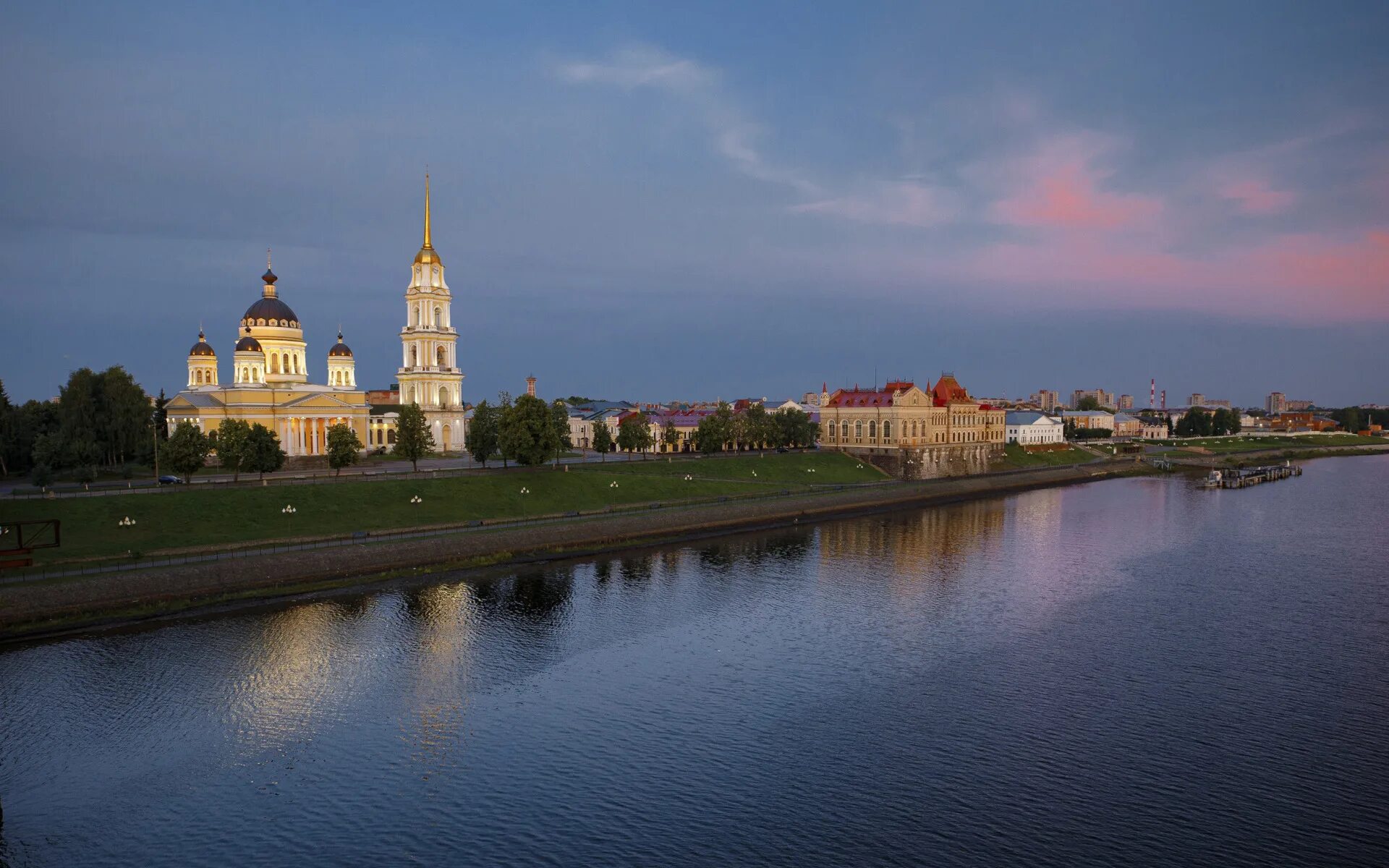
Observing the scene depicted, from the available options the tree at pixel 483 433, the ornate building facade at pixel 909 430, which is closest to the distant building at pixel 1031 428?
the ornate building facade at pixel 909 430

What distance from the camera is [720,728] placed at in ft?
91.0

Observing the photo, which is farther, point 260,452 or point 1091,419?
point 1091,419

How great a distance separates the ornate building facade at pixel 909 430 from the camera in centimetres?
10650

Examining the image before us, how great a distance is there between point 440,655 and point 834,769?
17.3 meters

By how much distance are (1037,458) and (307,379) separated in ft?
328

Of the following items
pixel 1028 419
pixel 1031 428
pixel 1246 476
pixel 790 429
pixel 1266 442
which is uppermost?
pixel 1028 419

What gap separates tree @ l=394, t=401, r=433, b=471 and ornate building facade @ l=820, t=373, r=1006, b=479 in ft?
185

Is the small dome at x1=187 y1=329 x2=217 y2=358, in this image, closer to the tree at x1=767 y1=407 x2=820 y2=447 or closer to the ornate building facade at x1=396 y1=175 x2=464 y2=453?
the ornate building facade at x1=396 y1=175 x2=464 y2=453

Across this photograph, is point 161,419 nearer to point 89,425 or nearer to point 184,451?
point 89,425

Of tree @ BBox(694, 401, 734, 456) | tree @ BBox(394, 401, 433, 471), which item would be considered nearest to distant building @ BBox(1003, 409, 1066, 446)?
tree @ BBox(694, 401, 734, 456)


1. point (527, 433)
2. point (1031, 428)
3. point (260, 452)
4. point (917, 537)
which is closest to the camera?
point (260, 452)

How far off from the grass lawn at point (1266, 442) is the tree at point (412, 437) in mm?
135897

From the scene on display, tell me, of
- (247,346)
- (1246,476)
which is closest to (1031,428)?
(1246,476)

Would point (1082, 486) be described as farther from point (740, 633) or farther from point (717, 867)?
point (717, 867)
